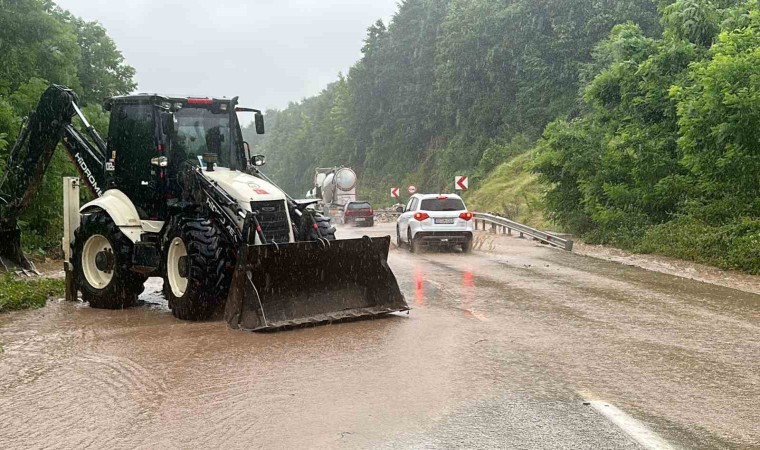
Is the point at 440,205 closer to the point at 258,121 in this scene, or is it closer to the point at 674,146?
the point at 674,146

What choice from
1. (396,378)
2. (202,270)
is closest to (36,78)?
(202,270)

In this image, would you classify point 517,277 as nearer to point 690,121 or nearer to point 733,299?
point 733,299

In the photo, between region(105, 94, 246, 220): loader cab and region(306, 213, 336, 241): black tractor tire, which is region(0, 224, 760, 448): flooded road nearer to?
region(306, 213, 336, 241): black tractor tire

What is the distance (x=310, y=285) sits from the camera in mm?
10695

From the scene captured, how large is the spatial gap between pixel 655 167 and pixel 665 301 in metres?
11.8

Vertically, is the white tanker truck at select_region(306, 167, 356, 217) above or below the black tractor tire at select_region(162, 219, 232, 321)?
above

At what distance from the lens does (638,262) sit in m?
21.7

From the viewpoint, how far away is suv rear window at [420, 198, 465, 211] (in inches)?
976

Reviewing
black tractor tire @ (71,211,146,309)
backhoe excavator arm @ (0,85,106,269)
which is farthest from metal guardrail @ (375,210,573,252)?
black tractor tire @ (71,211,146,309)

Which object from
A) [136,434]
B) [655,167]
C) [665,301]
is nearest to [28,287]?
[136,434]

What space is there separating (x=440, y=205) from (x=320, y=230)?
12909mm

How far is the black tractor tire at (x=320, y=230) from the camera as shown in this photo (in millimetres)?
11898

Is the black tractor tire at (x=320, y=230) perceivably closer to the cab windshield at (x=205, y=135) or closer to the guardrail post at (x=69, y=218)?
the cab windshield at (x=205, y=135)

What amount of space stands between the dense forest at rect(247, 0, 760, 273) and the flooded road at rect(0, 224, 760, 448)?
871cm
